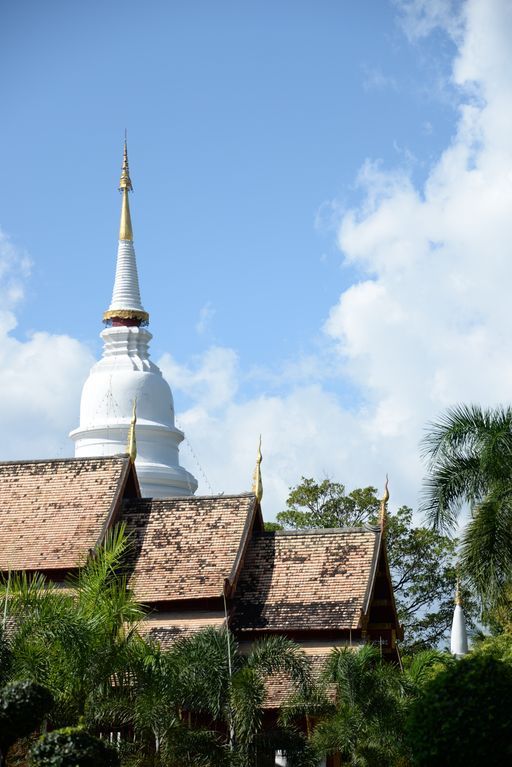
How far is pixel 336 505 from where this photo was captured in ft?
149

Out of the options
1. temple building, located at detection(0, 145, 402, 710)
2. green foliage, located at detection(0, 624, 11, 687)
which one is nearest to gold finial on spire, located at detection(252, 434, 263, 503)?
temple building, located at detection(0, 145, 402, 710)

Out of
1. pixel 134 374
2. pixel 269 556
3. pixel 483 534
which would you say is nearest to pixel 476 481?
pixel 483 534

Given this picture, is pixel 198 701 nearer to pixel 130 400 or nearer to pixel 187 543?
pixel 187 543

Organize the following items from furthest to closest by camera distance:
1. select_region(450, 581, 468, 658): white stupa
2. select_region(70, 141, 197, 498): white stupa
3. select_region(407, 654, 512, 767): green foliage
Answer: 1. select_region(70, 141, 197, 498): white stupa
2. select_region(450, 581, 468, 658): white stupa
3. select_region(407, 654, 512, 767): green foliage

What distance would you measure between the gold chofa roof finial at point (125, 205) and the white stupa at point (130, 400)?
0.03 meters

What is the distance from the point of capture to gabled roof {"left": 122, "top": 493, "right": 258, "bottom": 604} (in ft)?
89.1

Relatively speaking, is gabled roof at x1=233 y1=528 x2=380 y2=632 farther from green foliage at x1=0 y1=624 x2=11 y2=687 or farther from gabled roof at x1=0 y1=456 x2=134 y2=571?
green foliage at x1=0 y1=624 x2=11 y2=687

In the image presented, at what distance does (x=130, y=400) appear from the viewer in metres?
42.8

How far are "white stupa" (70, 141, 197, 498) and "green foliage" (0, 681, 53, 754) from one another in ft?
71.8

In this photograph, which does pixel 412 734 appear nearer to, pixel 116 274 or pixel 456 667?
pixel 456 667

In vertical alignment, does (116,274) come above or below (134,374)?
above

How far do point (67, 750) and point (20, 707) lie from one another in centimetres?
98

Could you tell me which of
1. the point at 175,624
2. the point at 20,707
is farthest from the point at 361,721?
the point at 20,707

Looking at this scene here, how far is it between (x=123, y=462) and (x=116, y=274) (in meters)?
16.7
